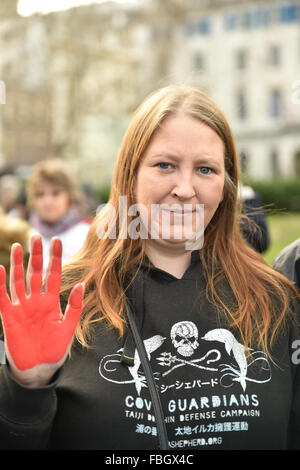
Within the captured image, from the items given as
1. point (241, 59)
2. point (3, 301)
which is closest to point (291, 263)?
point (3, 301)

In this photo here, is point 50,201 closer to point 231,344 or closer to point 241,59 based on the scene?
point 231,344

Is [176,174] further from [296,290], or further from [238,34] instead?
[238,34]

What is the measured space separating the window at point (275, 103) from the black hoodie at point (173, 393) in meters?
42.0

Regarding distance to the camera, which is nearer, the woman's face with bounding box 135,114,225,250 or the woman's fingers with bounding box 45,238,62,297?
the woman's fingers with bounding box 45,238,62,297

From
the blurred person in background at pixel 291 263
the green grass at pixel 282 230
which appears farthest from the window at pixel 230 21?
the blurred person in background at pixel 291 263

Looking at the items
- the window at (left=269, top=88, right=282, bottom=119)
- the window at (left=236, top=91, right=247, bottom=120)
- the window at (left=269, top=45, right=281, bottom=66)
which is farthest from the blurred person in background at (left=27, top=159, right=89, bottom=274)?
the window at (left=269, top=88, right=282, bottom=119)

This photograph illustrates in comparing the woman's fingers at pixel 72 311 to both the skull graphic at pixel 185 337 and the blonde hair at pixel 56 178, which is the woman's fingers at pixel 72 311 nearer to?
the skull graphic at pixel 185 337

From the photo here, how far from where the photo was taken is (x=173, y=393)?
65.8 inches

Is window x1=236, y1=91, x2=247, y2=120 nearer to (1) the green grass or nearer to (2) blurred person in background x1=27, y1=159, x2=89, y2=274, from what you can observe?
(1) the green grass

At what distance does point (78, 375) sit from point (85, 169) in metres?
21.3

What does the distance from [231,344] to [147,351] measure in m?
0.25

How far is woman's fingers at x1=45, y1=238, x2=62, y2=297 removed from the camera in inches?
57.2

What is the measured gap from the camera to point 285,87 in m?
41.9

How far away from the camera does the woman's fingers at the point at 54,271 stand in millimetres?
1452
